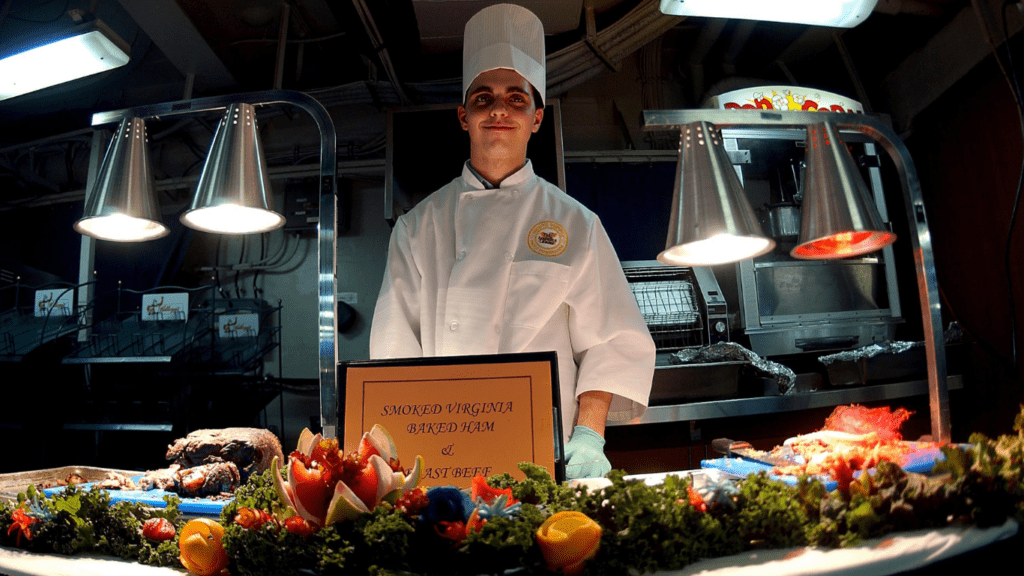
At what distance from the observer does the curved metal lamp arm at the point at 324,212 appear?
1.14 metres

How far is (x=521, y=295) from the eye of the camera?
149cm

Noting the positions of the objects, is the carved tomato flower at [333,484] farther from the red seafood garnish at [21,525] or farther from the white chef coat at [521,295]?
the white chef coat at [521,295]

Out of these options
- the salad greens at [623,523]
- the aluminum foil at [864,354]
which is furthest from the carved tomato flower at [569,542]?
the aluminum foil at [864,354]

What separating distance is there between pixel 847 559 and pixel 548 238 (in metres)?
1.05

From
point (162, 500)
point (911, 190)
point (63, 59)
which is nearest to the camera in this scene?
point (162, 500)

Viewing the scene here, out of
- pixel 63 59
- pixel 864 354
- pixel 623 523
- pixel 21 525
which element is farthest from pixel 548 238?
pixel 63 59

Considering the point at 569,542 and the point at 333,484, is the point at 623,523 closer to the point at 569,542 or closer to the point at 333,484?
the point at 569,542

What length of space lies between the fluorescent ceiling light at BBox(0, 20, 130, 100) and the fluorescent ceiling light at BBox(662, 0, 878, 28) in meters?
2.90

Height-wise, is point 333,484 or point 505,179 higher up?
point 505,179

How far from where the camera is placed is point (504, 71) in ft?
5.10

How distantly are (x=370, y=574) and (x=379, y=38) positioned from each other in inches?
129

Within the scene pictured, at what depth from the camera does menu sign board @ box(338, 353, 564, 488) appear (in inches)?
37.5

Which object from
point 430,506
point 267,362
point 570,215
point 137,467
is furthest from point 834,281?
point 137,467

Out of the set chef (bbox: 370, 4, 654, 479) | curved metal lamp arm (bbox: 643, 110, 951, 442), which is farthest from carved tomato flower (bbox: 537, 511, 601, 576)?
curved metal lamp arm (bbox: 643, 110, 951, 442)
